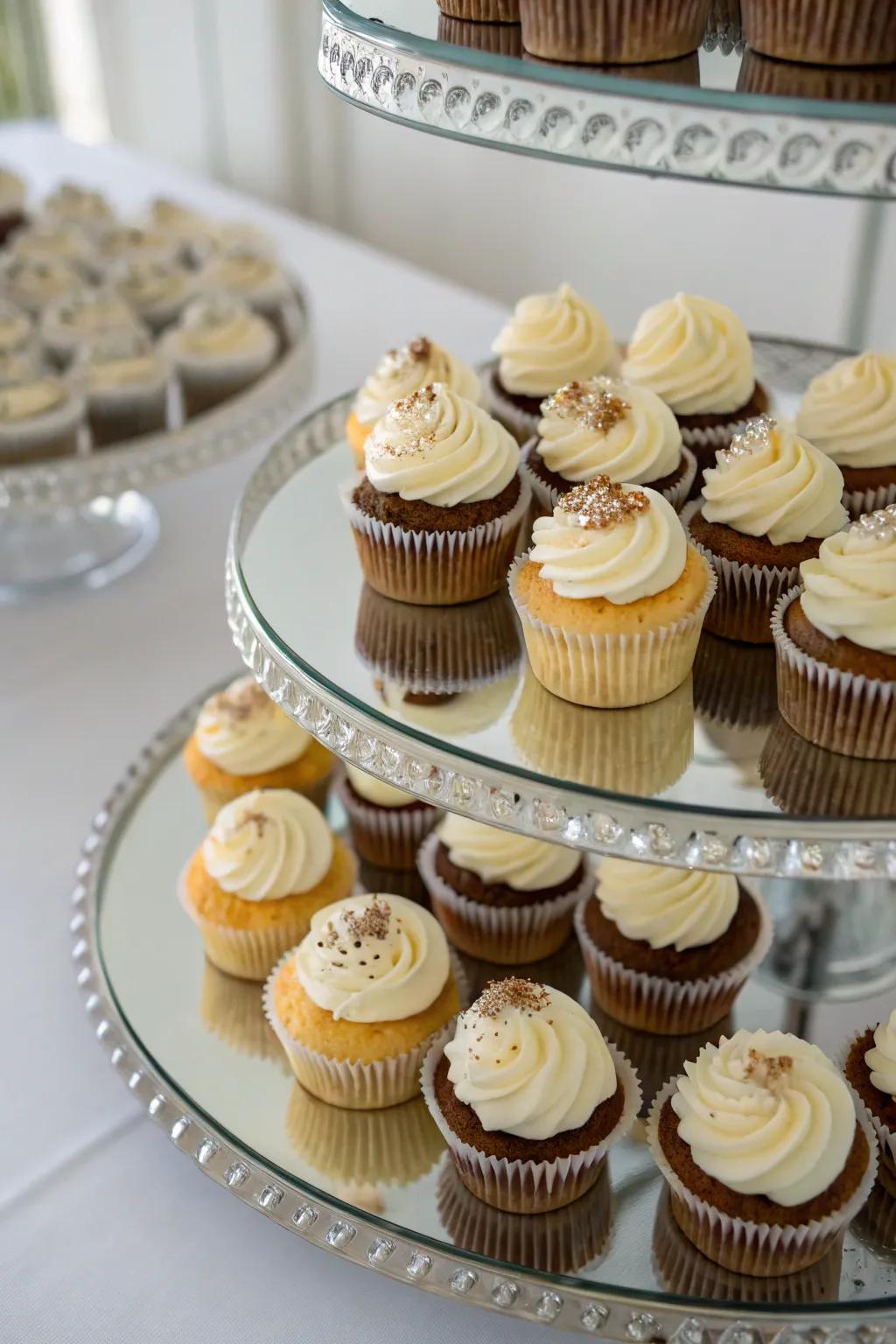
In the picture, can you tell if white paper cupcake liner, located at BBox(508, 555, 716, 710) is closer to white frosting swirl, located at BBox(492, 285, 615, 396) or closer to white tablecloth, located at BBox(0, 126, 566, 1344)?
white frosting swirl, located at BBox(492, 285, 615, 396)

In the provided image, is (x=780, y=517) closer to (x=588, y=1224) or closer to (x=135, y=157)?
(x=588, y=1224)

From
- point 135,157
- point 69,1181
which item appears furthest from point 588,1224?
point 135,157

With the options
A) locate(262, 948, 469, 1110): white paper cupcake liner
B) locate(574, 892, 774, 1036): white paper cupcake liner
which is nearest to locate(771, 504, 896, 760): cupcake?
locate(574, 892, 774, 1036): white paper cupcake liner

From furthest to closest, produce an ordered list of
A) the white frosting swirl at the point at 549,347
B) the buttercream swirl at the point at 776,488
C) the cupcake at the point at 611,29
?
the white frosting swirl at the point at 549,347, the buttercream swirl at the point at 776,488, the cupcake at the point at 611,29

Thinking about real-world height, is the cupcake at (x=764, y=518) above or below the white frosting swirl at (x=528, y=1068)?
above

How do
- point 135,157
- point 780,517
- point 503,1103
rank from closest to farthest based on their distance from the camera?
1. point 503,1103
2. point 780,517
3. point 135,157

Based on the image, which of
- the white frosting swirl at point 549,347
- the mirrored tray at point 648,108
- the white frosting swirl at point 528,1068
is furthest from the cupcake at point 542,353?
the white frosting swirl at point 528,1068

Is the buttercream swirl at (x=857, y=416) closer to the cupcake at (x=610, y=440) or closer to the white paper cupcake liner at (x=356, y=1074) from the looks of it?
the cupcake at (x=610, y=440)
